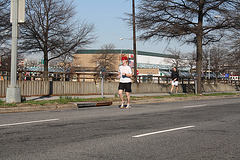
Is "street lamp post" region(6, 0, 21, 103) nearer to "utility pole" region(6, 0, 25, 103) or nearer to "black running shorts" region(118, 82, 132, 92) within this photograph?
"utility pole" region(6, 0, 25, 103)

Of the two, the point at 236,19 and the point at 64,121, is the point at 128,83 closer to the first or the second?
the point at 64,121

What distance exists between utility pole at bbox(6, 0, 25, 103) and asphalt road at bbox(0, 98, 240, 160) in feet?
13.5

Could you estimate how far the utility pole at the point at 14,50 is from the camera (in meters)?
11.8

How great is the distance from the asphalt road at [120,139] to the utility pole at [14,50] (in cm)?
412

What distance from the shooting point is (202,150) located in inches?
200

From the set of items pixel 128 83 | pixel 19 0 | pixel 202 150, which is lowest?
pixel 202 150

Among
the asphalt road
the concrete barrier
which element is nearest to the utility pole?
the asphalt road

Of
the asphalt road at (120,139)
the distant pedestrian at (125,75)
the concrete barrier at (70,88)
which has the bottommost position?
the asphalt road at (120,139)

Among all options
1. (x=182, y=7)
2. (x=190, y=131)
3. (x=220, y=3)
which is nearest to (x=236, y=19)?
(x=220, y=3)

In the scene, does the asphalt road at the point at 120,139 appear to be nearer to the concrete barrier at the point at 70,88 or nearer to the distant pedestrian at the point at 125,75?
the distant pedestrian at the point at 125,75

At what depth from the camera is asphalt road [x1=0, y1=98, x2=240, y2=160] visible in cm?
475

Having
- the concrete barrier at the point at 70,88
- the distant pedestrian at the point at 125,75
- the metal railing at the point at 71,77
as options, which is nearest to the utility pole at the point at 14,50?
the distant pedestrian at the point at 125,75

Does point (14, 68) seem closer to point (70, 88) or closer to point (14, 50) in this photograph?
point (14, 50)

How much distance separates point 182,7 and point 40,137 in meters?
18.0
